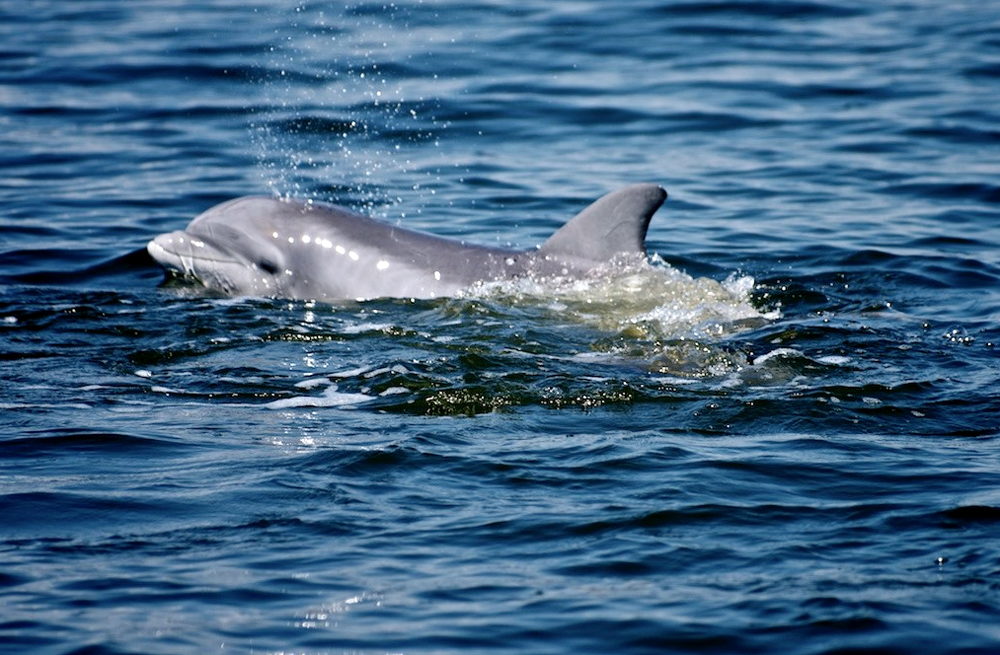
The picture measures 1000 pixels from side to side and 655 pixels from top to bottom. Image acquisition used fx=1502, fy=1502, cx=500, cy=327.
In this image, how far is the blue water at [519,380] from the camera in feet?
22.6

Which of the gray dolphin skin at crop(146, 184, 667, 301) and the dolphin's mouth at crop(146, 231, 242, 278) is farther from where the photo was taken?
the dolphin's mouth at crop(146, 231, 242, 278)

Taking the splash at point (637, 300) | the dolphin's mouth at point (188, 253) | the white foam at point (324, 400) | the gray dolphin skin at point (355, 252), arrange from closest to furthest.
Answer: the white foam at point (324, 400) < the splash at point (637, 300) < the gray dolphin skin at point (355, 252) < the dolphin's mouth at point (188, 253)

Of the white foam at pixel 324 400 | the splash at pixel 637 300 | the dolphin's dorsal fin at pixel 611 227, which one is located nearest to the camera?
the white foam at pixel 324 400

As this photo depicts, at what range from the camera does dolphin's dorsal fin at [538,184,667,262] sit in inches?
472

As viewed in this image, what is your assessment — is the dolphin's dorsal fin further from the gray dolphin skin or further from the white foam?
the white foam

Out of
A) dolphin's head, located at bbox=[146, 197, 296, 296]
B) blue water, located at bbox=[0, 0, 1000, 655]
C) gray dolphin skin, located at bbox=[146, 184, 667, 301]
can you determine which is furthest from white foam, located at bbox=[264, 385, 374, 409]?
dolphin's head, located at bbox=[146, 197, 296, 296]

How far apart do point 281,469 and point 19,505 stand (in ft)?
4.65

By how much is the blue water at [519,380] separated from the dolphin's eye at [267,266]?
1.65 ft

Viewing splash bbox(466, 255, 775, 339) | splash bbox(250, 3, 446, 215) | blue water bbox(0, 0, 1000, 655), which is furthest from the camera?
splash bbox(250, 3, 446, 215)

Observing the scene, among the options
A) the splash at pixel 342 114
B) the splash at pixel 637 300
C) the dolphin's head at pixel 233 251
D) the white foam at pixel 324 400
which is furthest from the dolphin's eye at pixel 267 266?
the splash at pixel 342 114

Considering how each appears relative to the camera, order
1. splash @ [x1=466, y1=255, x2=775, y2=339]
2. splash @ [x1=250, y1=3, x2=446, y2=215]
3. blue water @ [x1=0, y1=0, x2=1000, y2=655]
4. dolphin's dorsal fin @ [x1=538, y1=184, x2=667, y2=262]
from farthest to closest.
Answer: splash @ [x1=250, y1=3, x2=446, y2=215]
dolphin's dorsal fin @ [x1=538, y1=184, x2=667, y2=262]
splash @ [x1=466, y1=255, x2=775, y2=339]
blue water @ [x1=0, y1=0, x2=1000, y2=655]

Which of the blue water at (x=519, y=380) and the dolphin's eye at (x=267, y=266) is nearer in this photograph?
the blue water at (x=519, y=380)

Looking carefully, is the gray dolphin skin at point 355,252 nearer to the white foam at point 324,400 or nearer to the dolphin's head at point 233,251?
the dolphin's head at point 233,251

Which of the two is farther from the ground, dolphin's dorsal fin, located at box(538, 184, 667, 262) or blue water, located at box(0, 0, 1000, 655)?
dolphin's dorsal fin, located at box(538, 184, 667, 262)
